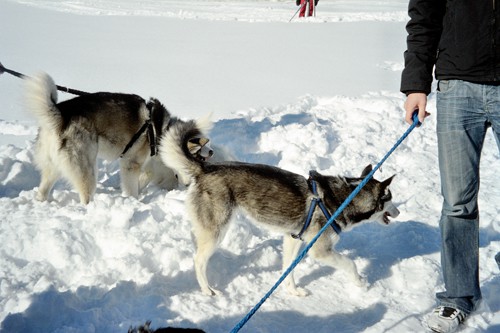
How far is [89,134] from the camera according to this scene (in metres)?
4.40

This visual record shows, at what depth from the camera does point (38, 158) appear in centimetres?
444

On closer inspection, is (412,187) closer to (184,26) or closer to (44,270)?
(44,270)

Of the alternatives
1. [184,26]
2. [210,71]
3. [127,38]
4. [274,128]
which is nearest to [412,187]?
[274,128]

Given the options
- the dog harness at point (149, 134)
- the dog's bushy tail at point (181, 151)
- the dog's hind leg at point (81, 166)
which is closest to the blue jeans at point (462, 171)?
the dog's bushy tail at point (181, 151)

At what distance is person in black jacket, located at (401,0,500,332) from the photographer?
2367mm

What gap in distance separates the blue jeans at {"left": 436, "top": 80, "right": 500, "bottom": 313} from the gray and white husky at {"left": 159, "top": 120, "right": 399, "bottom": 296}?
776 millimetres

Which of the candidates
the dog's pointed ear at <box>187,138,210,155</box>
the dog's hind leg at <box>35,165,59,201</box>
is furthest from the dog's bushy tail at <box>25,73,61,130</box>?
the dog's pointed ear at <box>187,138,210,155</box>

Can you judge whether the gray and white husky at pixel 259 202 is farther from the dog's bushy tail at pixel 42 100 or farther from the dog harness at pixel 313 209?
the dog's bushy tail at pixel 42 100

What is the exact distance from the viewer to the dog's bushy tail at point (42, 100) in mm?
4098

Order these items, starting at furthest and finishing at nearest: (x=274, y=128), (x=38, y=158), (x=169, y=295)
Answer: (x=274, y=128) < (x=38, y=158) < (x=169, y=295)

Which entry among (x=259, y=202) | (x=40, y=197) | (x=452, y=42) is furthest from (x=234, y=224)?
(x=452, y=42)

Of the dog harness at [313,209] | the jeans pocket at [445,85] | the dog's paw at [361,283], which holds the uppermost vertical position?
the jeans pocket at [445,85]

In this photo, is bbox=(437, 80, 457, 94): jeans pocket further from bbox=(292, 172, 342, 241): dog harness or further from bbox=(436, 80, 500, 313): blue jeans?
bbox=(292, 172, 342, 241): dog harness

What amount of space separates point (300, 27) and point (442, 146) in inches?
653
